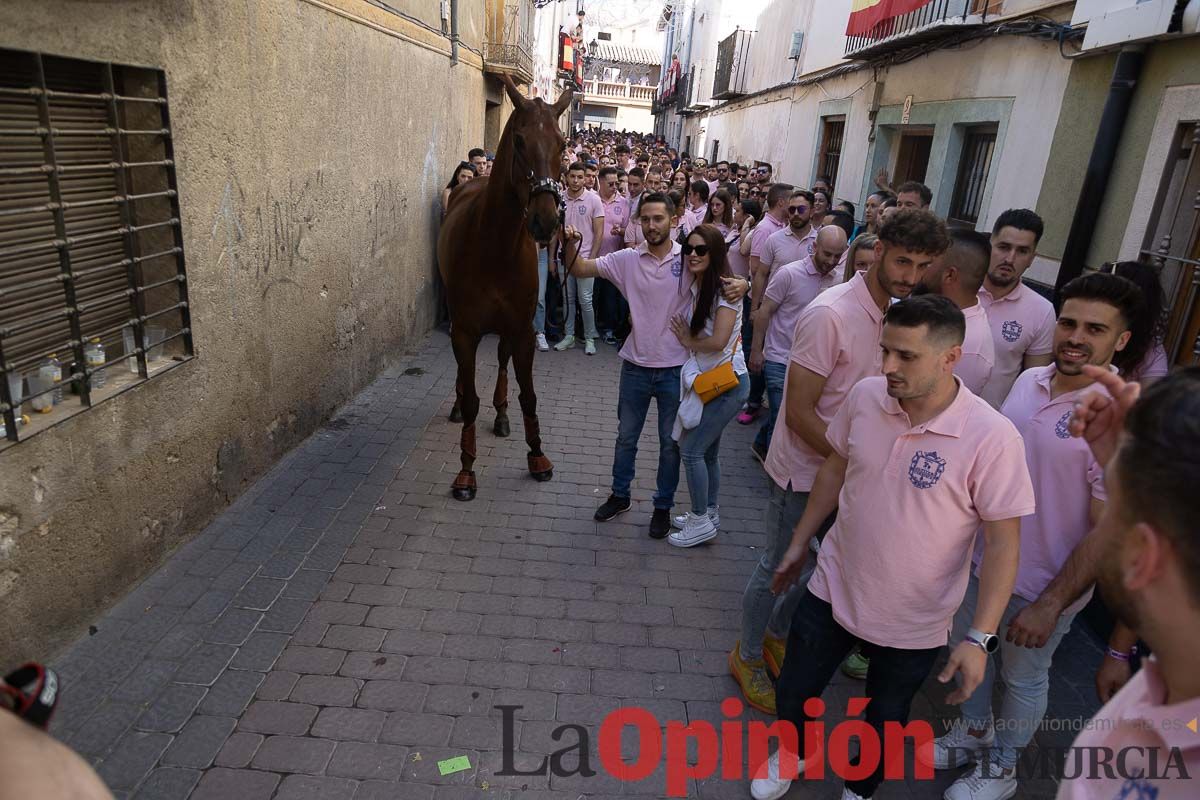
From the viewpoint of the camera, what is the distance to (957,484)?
216cm

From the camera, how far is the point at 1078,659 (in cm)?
378

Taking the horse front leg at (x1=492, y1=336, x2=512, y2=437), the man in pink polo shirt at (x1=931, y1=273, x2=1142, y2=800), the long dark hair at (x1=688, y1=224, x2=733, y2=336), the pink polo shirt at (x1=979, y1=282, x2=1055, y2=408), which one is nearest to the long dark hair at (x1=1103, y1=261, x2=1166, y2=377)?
the man in pink polo shirt at (x1=931, y1=273, x2=1142, y2=800)

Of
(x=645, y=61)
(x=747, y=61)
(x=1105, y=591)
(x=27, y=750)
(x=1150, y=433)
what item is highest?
(x=645, y=61)

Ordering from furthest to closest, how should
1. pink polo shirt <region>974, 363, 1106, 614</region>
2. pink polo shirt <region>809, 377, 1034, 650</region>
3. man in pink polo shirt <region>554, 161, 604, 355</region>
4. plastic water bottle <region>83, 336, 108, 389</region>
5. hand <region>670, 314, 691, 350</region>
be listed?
man in pink polo shirt <region>554, 161, 604, 355</region> < hand <region>670, 314, 691, 350</region> < plastic water bottle <region>83, 336, 108, 389</region> < pink polo shirt <region>974, 363, 1106, 614</region> < pink polo shirt <region>809, 377, 1034, 650</region>

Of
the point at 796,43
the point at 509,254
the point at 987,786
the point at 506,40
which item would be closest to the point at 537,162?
the point at 509,254

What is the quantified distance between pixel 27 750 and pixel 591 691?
96.6 inches

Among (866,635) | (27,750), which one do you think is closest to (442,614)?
(866,635)

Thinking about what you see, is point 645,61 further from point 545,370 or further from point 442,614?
point 442,614

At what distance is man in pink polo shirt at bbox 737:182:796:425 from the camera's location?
6.70 metres

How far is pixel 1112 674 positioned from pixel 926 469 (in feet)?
3.54

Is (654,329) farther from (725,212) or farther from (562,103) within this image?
(725,212)

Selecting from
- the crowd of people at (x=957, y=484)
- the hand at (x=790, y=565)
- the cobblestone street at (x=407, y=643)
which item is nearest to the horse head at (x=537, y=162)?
the crowd of people at (x=957, y=484)

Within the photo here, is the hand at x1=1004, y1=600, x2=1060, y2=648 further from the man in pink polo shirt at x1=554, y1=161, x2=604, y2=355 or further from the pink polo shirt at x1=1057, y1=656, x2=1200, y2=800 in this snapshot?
the man in pink polo shirt at x1=554, y1=161, x2=604, y2=355

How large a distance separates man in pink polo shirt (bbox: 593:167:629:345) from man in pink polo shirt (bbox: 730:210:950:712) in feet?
20.7
